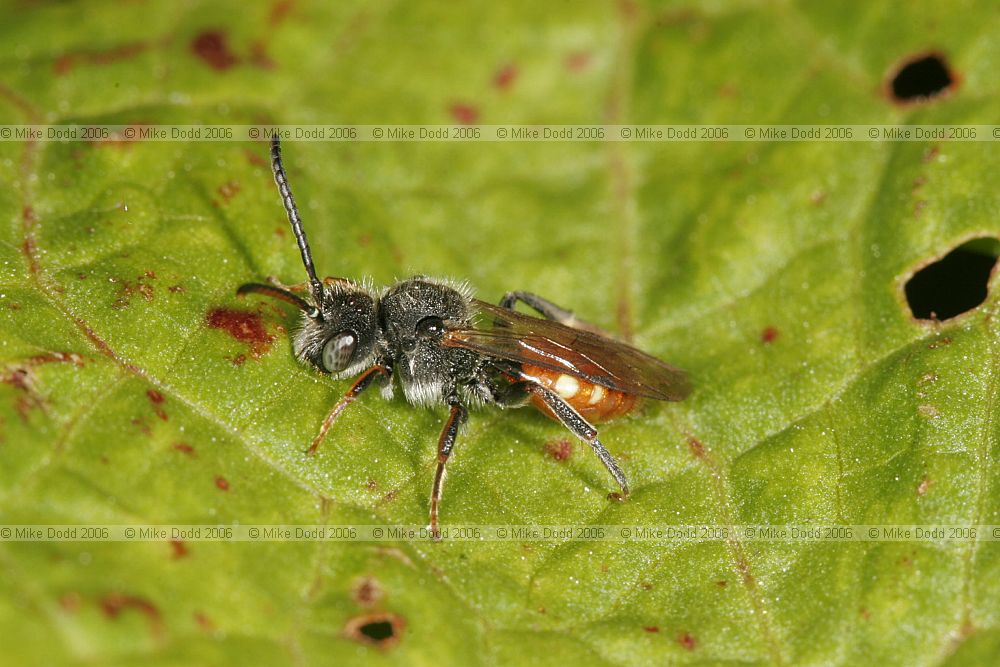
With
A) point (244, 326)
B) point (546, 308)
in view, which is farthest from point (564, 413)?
point (244, 326)

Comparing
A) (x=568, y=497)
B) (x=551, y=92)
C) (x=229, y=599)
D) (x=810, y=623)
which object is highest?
(x=551, y=92)

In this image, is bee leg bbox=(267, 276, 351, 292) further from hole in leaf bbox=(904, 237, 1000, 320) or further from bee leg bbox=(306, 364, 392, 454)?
hole in leaf bbox=(904, 237, 1000, 320)

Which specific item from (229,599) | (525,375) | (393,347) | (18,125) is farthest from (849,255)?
(18,125)

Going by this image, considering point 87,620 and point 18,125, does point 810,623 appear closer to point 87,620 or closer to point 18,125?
point 87,620

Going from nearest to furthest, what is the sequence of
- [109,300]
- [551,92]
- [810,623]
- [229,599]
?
1. [229,599]
2. [810,623]
3. [109,300]
4. [551,92]

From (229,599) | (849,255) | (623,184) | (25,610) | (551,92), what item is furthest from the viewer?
(551,92)

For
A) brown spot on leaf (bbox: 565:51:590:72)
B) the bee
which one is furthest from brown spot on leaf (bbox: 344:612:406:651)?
brown spot on leaf (bbox: 565:51:590:72)

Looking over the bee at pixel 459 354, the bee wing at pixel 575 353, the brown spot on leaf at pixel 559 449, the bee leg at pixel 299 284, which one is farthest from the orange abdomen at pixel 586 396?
the bee leg at pixel 299 284

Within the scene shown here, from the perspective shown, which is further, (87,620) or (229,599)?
(229,599)
